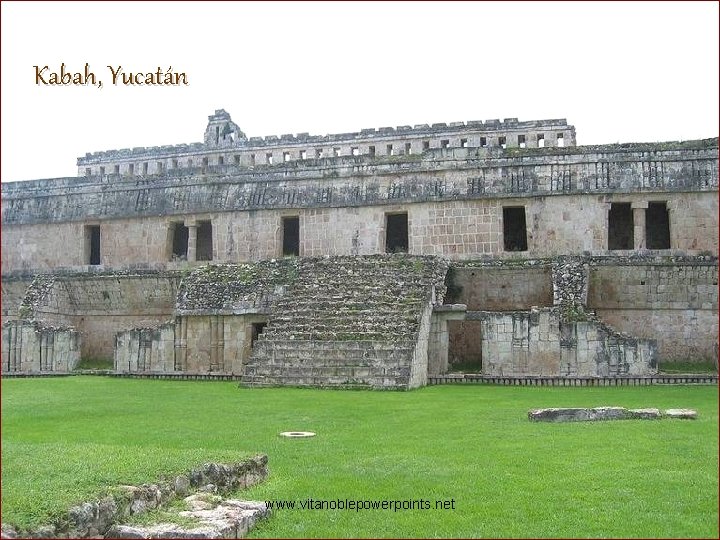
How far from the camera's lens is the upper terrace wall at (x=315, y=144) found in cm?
4322

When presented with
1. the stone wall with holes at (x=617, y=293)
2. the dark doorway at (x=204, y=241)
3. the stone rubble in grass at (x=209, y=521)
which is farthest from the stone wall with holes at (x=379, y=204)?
the stone rubble in grass at (x=209, y=521)

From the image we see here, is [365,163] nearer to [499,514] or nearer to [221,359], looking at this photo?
[221,359]

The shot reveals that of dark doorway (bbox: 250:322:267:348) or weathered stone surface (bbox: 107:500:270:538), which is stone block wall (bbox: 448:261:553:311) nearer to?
dark doorway (bbox: 250:322:267:348)

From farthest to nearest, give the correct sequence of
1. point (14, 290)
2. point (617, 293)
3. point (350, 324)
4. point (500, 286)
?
point (14, 290), point (500, 286), point (617, 293), point (350, 324)

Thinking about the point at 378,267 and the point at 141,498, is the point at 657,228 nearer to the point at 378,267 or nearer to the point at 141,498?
the point at 378,267

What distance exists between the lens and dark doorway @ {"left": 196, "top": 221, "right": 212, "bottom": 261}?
2896 centimetres

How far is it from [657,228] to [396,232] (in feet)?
27.6

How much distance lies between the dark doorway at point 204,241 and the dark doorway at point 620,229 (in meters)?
13.8

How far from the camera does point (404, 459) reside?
8.41 metres

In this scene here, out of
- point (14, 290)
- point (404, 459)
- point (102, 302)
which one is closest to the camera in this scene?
point (404, 459)

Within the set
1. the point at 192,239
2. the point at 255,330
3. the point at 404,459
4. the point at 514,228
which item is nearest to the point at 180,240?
the point at 192,239

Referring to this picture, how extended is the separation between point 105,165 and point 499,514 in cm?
5066

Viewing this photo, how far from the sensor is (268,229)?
1030 inches

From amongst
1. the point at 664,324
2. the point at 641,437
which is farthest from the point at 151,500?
the point at 664,324
